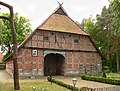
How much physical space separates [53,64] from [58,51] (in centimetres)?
418

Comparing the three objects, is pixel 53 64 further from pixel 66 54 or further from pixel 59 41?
pixel 59 41

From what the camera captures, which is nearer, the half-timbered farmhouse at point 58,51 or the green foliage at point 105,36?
the half-timbered farmhouse at point 58,51

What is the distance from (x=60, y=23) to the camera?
26.1 metres

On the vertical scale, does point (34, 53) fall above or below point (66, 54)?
above

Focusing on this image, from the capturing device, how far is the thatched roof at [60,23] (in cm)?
2472

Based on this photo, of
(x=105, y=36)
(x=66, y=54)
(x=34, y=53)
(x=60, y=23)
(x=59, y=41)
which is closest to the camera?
(x=34, y=53)

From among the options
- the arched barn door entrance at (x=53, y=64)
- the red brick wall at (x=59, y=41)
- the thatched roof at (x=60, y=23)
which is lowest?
the arched barn door entrance at (x=53, y=64)

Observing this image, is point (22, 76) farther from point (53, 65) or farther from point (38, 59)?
point (53, 65)

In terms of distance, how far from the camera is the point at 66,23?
26719 mm

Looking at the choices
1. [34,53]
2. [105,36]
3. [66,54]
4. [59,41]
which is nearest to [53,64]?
[66,54]

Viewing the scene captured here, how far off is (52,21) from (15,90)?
520 inches

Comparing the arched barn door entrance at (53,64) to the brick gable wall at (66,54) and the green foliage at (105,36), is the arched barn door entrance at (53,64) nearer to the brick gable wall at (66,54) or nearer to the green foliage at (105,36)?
the brick gable wall at (66,54)

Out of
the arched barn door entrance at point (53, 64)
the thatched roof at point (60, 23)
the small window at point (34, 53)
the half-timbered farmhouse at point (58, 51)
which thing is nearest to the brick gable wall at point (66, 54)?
the half-timbered farmhouse at point (58, 51)

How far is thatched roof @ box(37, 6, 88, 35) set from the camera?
2472 cm
